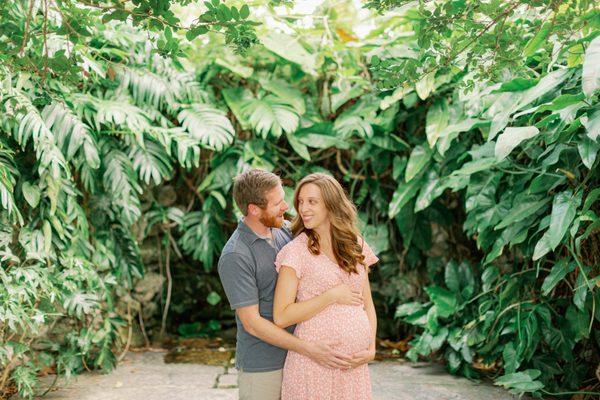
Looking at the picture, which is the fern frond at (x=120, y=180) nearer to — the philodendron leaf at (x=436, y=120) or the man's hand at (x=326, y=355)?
the philodendron leaf at (x=436, y=120)

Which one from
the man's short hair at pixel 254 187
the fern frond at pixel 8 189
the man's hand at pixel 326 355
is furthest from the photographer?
the fern frond at pixel 8 189

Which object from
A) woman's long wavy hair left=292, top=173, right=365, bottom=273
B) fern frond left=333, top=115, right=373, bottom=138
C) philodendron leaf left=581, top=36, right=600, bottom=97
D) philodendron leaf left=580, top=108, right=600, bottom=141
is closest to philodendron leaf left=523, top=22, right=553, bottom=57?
philodendron leaf left=581, top=36, right=600, bottom=97

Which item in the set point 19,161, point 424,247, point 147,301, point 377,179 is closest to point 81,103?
point 19,161

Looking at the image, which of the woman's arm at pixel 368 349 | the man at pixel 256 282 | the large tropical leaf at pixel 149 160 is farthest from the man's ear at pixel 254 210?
the large tropical leaf at pixel 149 160

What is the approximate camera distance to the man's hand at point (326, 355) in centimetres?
204

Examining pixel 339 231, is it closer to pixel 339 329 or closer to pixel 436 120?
pixel 339 329

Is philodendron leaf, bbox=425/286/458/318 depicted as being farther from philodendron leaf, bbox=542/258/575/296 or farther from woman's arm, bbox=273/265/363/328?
woman's arm, bbox=273/265/363/328

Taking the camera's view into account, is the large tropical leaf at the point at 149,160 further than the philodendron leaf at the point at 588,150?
Yes

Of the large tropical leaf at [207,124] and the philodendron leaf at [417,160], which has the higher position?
the large tropical leaf at [207,124]

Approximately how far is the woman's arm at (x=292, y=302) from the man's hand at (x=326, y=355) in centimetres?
10

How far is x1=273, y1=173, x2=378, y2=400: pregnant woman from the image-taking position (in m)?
2.08

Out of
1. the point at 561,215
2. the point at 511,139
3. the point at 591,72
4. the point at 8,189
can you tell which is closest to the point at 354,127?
the point at 511,139

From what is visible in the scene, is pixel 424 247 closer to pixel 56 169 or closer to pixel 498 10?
pixel 56 169

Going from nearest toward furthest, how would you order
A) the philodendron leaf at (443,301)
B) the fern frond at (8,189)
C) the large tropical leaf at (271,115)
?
the fern frond at (8,189) < the philodendron leaf at (443,301) < the large tropical leaf at (271,115)
